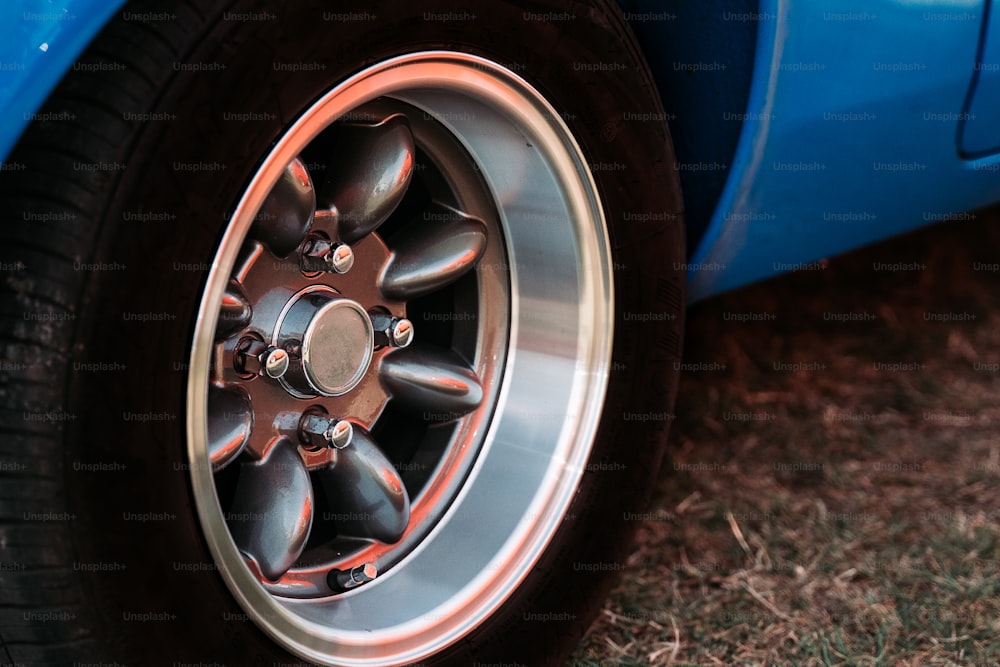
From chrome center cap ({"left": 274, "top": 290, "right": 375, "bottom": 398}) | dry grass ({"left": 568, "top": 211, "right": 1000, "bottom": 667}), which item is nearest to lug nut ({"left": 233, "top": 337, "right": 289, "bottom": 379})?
chrome center cap ({"left": 274, "top": 290, "right": 375, "bottom": 398})

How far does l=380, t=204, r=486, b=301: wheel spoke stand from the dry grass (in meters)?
0.64

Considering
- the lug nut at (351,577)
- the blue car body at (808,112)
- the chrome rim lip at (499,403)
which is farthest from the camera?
the blue car body at (808,112)

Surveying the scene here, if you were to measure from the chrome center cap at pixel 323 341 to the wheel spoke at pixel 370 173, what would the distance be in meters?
0.11

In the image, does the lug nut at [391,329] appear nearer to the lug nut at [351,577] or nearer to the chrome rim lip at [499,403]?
the chrome rim lip at [499,403]

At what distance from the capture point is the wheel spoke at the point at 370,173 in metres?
1.40

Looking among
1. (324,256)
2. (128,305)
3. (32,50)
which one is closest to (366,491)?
(324,256)

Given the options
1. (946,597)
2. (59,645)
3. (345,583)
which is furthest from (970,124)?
(59,645)

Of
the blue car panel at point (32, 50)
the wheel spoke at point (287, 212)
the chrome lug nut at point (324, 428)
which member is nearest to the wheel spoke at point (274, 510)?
the chrome lug nut at point (324, 428)

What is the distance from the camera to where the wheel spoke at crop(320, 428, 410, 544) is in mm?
1479

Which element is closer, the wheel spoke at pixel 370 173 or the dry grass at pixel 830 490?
the wheel spoke at pixel 370 173

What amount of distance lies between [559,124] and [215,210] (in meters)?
0.53

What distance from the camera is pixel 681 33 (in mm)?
1624

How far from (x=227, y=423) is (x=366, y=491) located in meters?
0.25

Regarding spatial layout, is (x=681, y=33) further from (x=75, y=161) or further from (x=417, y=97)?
(x=75, y=161)
